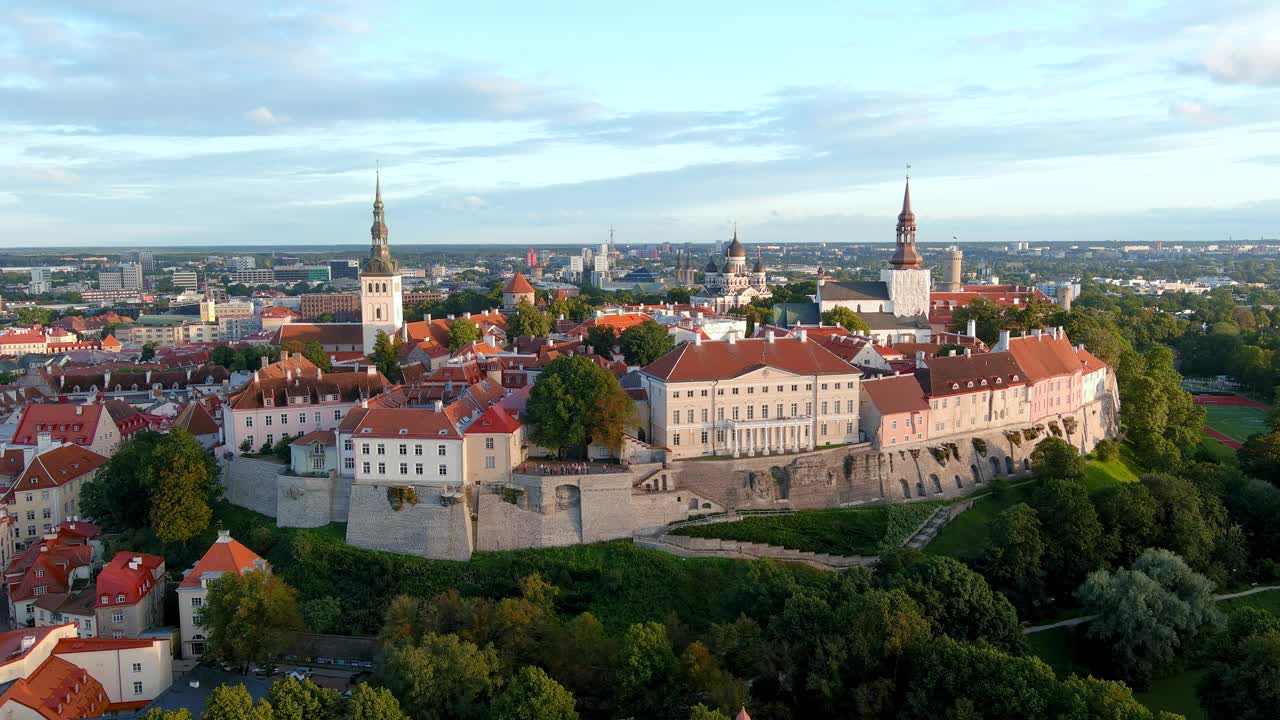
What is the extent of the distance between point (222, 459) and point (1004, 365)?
137 feet

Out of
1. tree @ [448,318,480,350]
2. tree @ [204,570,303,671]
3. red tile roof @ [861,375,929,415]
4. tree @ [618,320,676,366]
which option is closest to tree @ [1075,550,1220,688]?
red tile roof @ [861,375,929,415]

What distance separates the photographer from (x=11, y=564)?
48969 millimetres

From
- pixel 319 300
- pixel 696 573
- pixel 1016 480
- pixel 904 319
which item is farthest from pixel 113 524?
pixel 319 300

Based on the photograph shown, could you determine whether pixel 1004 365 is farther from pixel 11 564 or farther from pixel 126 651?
pixel 11 564

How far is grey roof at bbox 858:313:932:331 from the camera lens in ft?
Answer: 271

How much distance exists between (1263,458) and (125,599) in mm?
56631

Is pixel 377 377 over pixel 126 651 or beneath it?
over

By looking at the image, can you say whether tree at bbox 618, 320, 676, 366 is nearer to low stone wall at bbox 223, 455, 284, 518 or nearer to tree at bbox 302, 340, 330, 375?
tree at bbox 302, 340, 330, 375

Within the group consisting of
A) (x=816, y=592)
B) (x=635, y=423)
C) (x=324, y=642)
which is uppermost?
(x=635, y=423)

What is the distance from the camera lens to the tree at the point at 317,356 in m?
71.8

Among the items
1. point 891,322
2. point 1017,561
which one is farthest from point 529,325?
point 1017,561

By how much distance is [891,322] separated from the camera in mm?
83438

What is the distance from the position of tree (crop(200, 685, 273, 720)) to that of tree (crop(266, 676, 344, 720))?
1.64 feet

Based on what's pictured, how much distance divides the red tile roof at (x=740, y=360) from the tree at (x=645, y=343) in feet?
30.3
